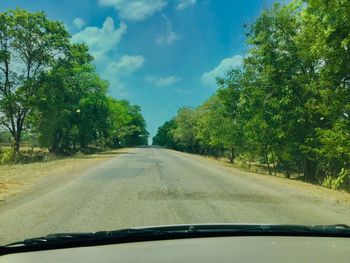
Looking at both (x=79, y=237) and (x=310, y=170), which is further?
(x=310, y=170)

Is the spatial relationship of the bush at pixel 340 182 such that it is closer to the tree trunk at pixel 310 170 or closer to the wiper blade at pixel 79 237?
the tree trunk at pixel 310 170

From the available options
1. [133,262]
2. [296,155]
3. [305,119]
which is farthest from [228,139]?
[133,262]

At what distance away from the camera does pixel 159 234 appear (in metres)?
4.20

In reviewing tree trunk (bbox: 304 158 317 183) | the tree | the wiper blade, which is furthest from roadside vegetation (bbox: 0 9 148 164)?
the wiper blade

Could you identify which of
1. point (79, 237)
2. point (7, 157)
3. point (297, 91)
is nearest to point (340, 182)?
point (297, 91)

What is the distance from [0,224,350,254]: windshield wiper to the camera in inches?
150

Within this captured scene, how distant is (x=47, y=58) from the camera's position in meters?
49.8

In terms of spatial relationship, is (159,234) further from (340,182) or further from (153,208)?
(340,182)

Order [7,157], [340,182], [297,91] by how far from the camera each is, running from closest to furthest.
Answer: [340,182] < [297,91] < [7,157]

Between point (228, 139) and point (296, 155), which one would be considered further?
point (228, 139)

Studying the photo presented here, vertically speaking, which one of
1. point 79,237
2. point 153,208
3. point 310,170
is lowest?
point 153,208

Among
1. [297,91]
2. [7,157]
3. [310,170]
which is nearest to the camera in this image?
[297,91]

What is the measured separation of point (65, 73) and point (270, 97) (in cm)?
2834

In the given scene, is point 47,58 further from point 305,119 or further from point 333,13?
point 333,13
